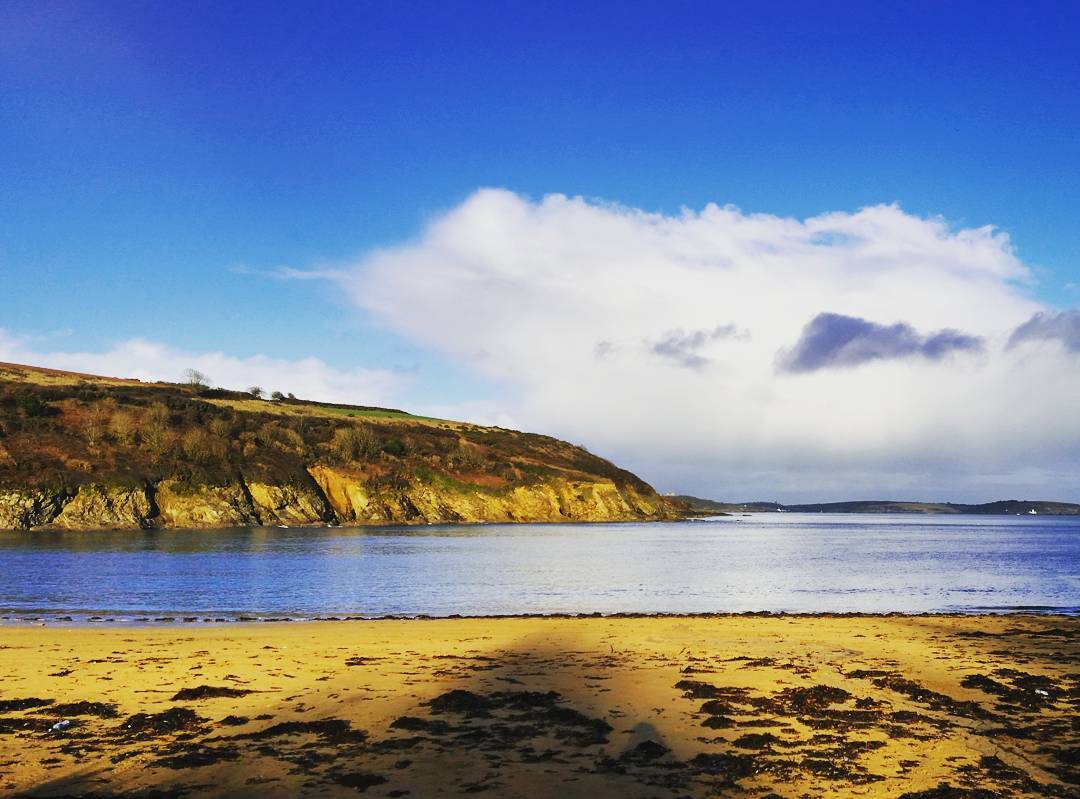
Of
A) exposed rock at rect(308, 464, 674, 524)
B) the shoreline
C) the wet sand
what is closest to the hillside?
exposed rock at rect(308, 464, 674, 524)

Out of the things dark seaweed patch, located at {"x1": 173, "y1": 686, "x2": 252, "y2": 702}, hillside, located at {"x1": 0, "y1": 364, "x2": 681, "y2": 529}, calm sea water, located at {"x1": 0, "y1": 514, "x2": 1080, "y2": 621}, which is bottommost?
calm sea water, located at {"x1": 0, "y1": 514, "x2": 1080, "y2": 621}

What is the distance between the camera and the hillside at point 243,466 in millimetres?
106688

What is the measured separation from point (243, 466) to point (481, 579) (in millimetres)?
86925

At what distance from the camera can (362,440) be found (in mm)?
149000

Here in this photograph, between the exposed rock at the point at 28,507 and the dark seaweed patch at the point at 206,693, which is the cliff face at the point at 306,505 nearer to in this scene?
the exposed rock at the point at 28,507

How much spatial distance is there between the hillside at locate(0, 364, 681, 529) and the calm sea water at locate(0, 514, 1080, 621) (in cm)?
2402

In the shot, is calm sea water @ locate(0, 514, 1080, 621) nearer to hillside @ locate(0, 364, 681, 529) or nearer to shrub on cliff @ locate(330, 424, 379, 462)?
hillside @ locate(0, 364, 681, 529)

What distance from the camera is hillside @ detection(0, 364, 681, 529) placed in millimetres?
106688

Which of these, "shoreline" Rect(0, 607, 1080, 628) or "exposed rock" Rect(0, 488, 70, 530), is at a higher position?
"exposed rock" Rect(0, 488, 70, 530)

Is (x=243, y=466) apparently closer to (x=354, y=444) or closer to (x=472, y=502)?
(x=354, y=444)

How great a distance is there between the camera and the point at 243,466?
411 feet

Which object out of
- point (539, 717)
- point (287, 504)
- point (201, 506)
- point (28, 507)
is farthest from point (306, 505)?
point (539, 717)

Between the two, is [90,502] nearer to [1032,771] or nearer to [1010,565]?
[1010,565]

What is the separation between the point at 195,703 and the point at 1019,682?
1728cm
